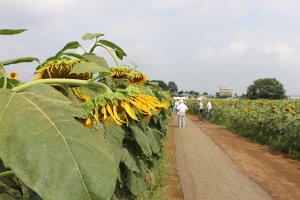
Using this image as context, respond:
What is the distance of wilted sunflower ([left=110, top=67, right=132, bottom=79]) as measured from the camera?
1.87 meters

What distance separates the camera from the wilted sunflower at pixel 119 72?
187cm

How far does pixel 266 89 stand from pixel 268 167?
46.5m

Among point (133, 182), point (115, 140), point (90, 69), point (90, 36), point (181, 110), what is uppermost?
point (90, 36)

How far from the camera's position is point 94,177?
0.44 m

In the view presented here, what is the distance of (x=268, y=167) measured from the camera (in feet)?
19.0

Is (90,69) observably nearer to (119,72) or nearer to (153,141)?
(119,72)

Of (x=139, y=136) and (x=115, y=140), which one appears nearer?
(x=115, y=140)

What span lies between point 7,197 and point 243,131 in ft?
35.6

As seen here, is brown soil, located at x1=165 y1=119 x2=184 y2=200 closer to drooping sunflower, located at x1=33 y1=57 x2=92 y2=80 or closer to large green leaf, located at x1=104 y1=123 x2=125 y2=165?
large green leaf, located at x1=104 y1=123 x2=125 y2=165

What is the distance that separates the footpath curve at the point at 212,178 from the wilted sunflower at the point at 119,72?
274 centimetres

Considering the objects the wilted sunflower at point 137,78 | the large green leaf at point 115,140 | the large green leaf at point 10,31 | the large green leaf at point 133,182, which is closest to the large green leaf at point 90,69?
the large green leaf at point 10,31

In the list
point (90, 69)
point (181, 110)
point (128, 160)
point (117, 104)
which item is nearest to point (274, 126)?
point (181, 110)

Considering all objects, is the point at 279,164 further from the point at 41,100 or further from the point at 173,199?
the point at 41,100

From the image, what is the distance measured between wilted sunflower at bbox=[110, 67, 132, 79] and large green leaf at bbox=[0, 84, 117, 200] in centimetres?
134
